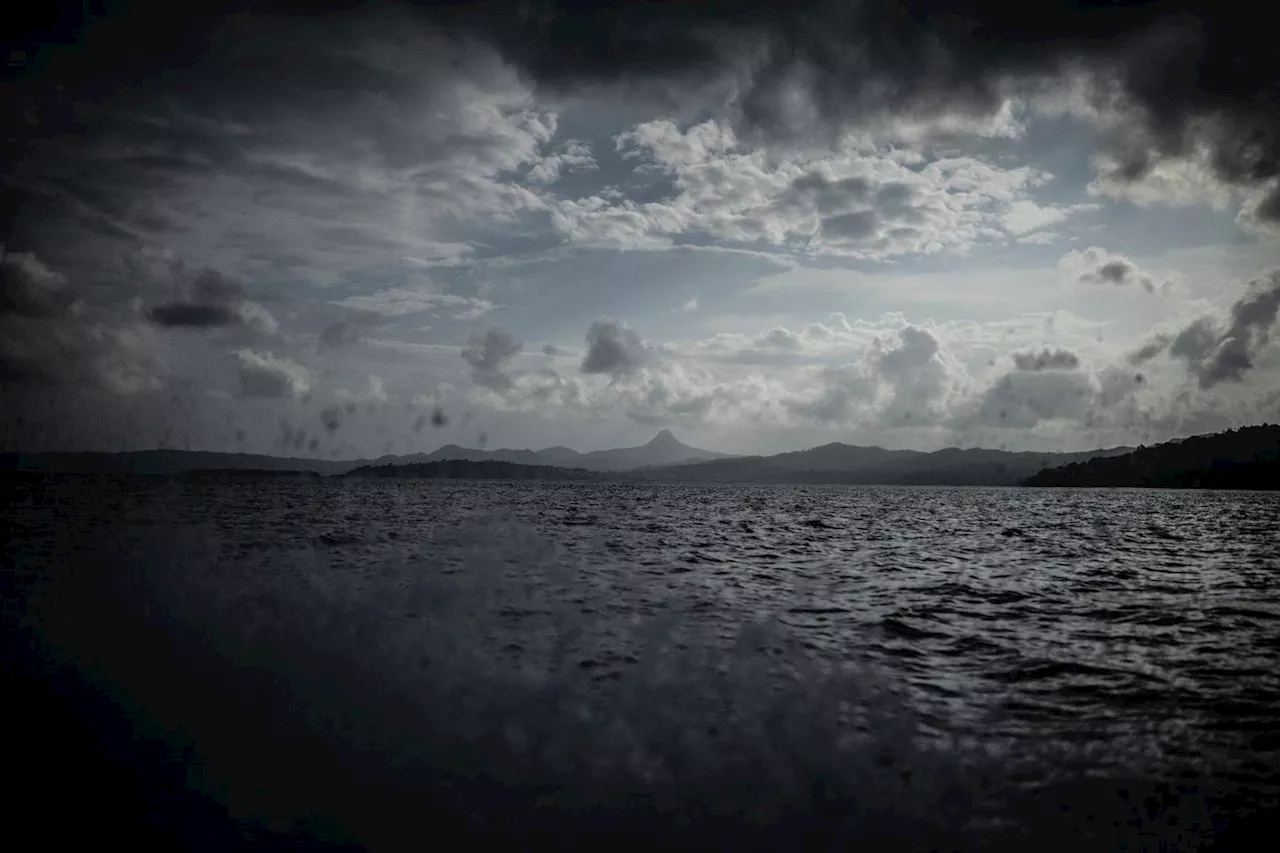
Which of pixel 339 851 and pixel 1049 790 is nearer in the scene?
pixel 339 851

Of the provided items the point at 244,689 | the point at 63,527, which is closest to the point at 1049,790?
the point at 244,689

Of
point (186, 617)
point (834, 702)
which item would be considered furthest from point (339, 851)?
point (186, 617)

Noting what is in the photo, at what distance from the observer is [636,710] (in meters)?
12.7

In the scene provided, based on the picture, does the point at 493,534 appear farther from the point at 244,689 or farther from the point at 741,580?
the point at 244,689

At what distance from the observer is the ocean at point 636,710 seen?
863 centimetres

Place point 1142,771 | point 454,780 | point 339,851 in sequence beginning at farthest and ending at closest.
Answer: point 1142,771
point 454,780
point 339,851

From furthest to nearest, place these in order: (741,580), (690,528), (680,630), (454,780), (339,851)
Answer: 1. (690,528)
2. (741,580)
3. (680,630)
4. (454,780)
5. (339,851)

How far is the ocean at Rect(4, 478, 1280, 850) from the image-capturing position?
8.63 meters

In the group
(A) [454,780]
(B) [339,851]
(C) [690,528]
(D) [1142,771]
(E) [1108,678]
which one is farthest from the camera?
(C) [690,528]

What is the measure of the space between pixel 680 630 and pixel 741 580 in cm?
1018

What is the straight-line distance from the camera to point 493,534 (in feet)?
167

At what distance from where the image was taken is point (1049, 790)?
9727mm

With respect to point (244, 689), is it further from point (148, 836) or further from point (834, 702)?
point (834, 702)

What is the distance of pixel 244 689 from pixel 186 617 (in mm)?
8646
